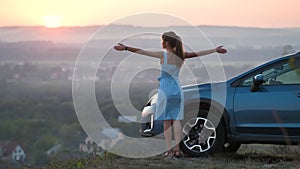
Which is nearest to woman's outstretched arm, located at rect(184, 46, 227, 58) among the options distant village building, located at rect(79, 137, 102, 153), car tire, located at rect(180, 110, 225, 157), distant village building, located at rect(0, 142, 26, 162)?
car tire, located at rect(180, 110, 225, 157)

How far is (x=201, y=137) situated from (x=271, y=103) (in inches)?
43.2

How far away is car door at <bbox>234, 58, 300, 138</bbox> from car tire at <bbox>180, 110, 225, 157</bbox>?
30cm

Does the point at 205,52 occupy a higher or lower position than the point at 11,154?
higher

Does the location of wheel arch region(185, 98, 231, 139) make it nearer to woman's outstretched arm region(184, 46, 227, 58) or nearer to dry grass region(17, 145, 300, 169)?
dry grass region(17, 145, 300, 169)

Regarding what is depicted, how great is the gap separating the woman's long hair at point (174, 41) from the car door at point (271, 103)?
94 centimetres

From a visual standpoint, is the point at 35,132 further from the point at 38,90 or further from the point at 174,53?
the point at 174,53

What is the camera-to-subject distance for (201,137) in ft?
29.6

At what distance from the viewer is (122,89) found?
30.2ft

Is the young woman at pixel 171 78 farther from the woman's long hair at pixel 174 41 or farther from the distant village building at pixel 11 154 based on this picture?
the distant village building at pixel 11 154

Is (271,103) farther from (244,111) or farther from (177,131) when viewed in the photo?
(177,131)

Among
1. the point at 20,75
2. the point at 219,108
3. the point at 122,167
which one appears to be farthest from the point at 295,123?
the point at 20,75

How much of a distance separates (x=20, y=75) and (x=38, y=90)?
13305mm

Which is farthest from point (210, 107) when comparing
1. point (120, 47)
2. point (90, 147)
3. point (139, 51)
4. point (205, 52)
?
point (90, 147)

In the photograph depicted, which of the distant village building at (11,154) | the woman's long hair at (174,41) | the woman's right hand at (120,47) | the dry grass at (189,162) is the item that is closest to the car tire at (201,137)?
the dry grass at (189,162)
